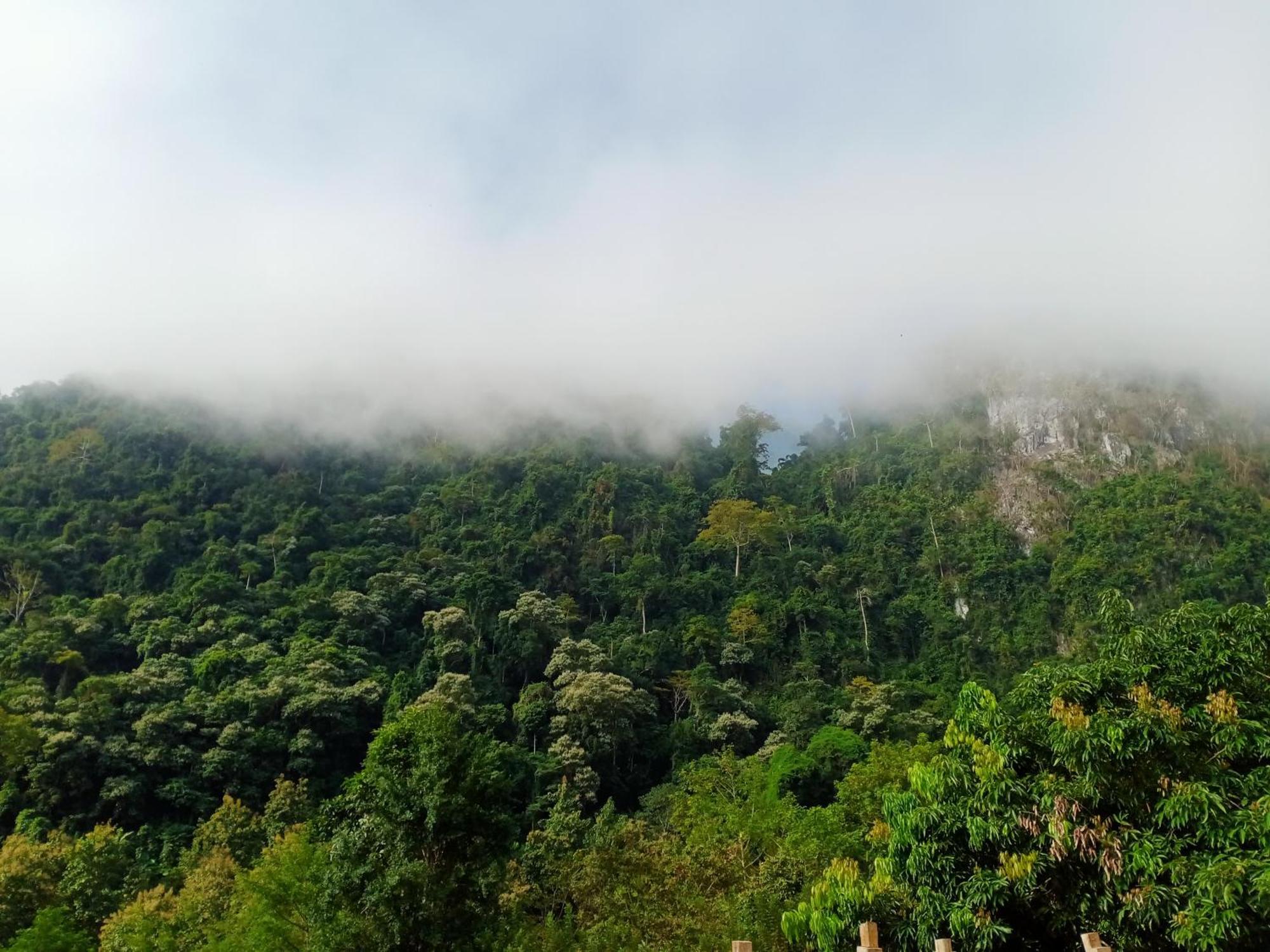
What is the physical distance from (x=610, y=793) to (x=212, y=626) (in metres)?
21.2

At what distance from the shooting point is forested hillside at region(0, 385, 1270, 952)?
9266mm

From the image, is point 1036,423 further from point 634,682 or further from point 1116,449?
point 634,682

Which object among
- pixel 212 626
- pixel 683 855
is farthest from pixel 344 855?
pixel 212 626

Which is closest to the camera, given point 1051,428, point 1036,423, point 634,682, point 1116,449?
point 634,682

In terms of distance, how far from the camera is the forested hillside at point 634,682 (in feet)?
30.4

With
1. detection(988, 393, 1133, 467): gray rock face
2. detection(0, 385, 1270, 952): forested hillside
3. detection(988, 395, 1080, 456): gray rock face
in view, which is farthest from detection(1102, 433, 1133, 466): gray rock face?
detection(988, 395, 1080, 456): gray rock face

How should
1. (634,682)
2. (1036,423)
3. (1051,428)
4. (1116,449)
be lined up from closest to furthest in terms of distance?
(634,682) < (1116,449) < (1051,428) < (1036,423)

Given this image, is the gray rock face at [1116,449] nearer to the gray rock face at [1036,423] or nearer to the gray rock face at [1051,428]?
the gray rock face at [1051,428]

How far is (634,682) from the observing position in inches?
1679

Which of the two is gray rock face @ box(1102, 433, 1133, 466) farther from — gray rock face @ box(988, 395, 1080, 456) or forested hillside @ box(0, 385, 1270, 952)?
gray rock face @ box(988, 395, 1080, 456)

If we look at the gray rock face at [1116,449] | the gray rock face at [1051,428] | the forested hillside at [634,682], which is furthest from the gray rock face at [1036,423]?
the gray rock face at [1116,449]

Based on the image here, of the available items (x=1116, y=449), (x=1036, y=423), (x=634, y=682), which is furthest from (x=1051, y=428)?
(x=634, y=682)

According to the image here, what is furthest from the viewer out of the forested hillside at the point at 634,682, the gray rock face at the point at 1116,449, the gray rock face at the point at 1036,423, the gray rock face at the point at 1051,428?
the gray rock face at the point at 1036,423

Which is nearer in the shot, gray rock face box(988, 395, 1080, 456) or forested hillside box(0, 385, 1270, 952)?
forested hillside box(0, 385, 1270, 952)
